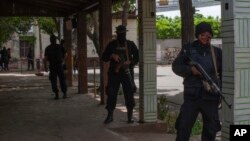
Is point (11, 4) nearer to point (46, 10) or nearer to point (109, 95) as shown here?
point (46, 10)

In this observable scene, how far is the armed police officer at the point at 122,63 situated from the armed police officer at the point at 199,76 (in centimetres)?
331

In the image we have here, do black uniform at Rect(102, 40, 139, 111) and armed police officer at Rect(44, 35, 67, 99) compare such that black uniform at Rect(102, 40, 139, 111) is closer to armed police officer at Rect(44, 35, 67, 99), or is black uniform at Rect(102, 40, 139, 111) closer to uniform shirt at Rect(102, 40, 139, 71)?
uniform shirt at Rect(102, 40, 139, 71)

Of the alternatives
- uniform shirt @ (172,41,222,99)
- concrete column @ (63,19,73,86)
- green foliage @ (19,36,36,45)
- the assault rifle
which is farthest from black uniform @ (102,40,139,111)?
green foliage @ (19,36,36,45)

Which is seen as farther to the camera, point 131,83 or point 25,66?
point 25,66

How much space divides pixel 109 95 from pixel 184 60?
3.86 meters

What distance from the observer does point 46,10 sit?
18.9 metres

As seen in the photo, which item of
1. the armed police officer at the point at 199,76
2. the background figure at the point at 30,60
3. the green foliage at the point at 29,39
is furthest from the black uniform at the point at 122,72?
the green foliage at the point at 29,39

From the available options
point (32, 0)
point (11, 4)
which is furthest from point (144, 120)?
point (11, 4)

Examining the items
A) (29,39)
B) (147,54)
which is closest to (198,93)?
(147,54)

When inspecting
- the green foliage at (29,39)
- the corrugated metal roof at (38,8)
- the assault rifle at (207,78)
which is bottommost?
the assault rifle at (207,78)

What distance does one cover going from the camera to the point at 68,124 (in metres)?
9.98

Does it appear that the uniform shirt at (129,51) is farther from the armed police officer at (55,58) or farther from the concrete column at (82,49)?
the concrete column at (82,49)

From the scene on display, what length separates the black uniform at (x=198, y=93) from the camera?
5816 millimetres

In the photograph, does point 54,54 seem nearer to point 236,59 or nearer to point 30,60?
point 236,59
